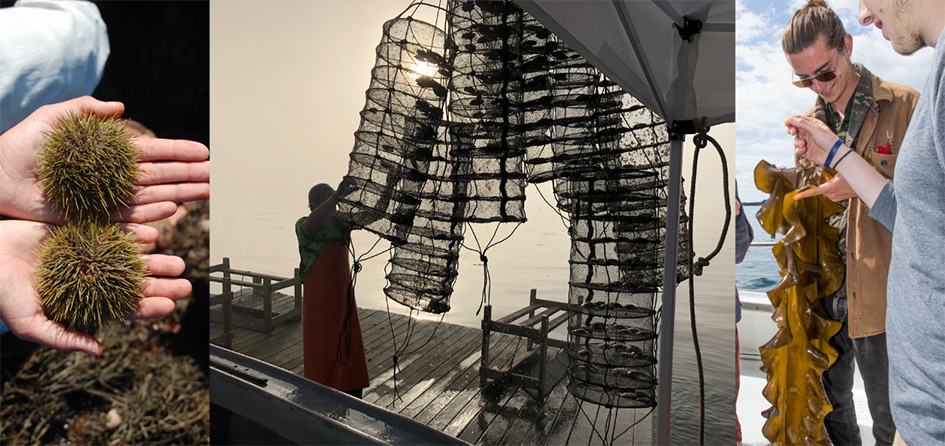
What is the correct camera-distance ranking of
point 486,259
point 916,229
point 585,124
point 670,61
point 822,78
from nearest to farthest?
point 916,229 → point 822,78 → point 670,61 → point 585,124 → point 486,259

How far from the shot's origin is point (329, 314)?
155 cm

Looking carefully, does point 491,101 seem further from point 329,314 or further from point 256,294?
point 256,294

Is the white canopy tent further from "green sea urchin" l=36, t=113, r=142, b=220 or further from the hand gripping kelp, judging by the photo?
"green sea urchin" l=36, t=113, r=142, b=220

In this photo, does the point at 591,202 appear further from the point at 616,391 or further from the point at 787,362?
the point at 787,362

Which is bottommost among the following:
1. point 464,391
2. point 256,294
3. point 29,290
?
point 464,391

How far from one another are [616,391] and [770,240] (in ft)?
2.54

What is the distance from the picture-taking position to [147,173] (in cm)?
110

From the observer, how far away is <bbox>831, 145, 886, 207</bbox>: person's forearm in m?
0.55

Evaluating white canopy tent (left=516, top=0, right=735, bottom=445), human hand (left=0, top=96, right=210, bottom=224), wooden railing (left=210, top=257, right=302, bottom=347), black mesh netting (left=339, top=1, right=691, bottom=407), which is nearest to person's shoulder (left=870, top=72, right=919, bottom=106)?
white canopy tent (left=516, top=0, right=735, bottom=445)

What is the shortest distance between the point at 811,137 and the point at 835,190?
8cm

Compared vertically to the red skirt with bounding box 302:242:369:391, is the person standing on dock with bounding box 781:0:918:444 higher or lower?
higher

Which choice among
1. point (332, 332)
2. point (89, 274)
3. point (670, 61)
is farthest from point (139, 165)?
point (670, 61)

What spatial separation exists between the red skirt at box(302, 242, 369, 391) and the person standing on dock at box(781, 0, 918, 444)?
1300 mm

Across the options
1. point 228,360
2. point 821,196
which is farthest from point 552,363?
point 228,360
